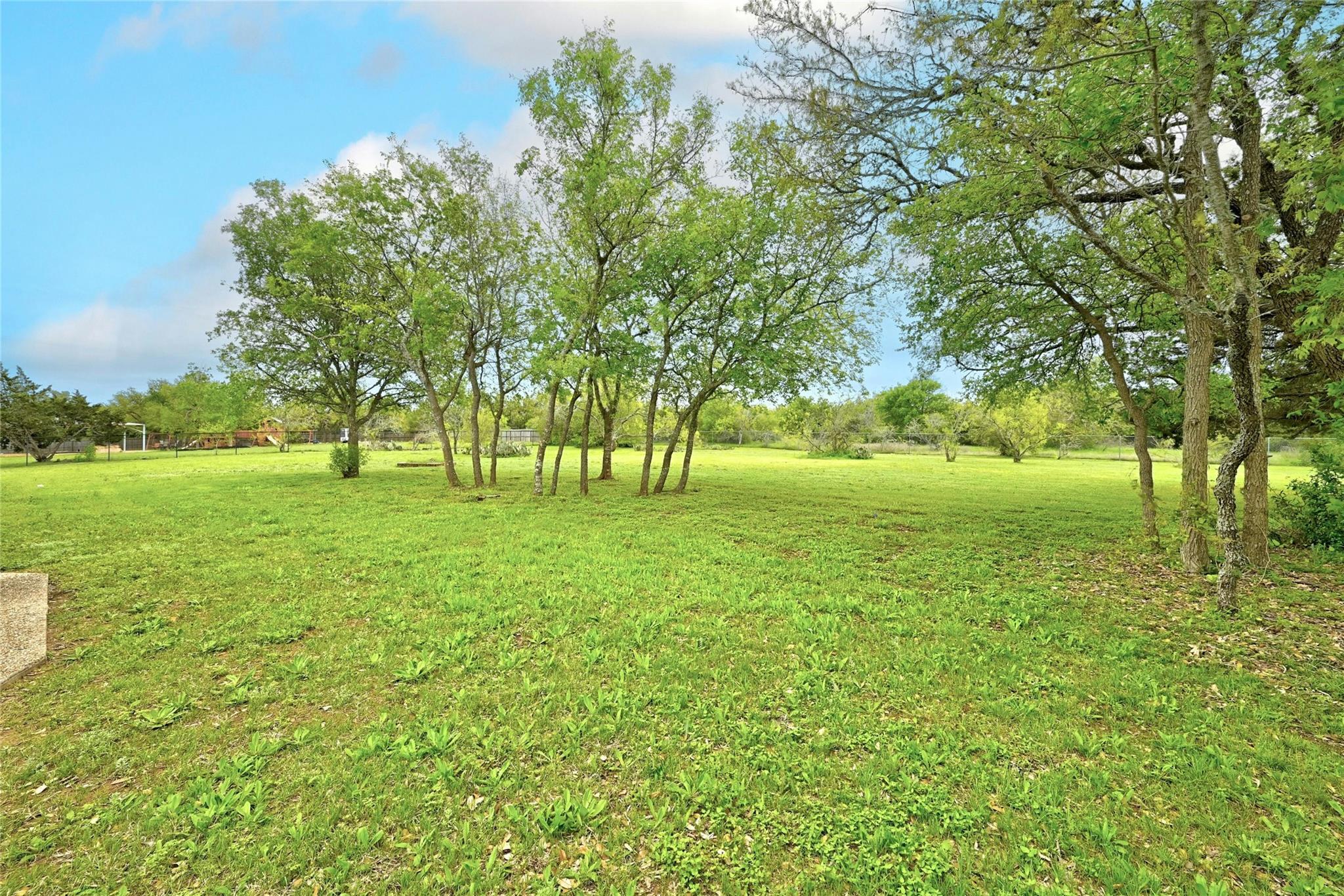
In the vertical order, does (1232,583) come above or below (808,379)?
below

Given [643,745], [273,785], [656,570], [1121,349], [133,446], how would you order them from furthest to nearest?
[133,446]
[1121,349]
[656,570]
[643,745]
[273,785]

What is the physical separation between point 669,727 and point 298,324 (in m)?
23.2

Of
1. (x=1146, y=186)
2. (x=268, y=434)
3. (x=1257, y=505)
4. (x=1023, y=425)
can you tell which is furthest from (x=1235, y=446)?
(x=268, y=434)

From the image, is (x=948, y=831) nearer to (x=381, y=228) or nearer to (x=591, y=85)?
(x=591, y=85)

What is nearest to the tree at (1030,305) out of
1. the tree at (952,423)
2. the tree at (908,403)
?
the tree at (952,423)

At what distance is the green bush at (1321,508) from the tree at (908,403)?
4283cm

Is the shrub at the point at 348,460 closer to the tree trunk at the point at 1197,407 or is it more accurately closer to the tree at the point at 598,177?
the tree at the point at 598,177

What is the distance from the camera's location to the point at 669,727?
3834mm

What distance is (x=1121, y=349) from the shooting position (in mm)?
10320

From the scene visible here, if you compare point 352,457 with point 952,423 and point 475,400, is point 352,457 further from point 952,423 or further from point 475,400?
point 952,423

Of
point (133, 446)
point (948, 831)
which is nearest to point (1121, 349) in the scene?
point (948, 831)

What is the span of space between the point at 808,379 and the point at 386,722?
14080mm

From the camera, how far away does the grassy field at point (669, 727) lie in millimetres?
2676

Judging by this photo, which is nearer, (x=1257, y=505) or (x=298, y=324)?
(x=1257, y=505)
